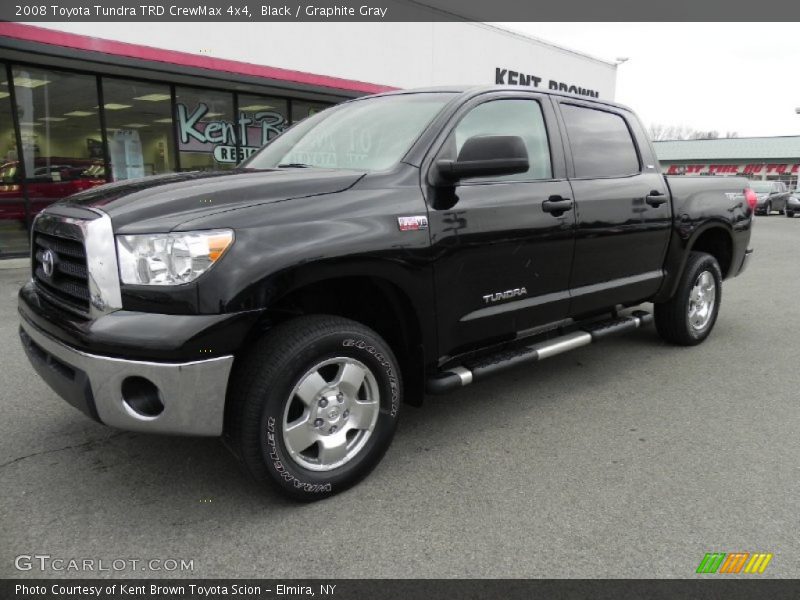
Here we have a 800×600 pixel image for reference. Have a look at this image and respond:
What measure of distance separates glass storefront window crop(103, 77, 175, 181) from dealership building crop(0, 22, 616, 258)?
0.02m

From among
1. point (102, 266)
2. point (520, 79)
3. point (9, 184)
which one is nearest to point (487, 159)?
point (102, 266)

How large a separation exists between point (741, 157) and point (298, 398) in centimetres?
5718

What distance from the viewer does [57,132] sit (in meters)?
10.4

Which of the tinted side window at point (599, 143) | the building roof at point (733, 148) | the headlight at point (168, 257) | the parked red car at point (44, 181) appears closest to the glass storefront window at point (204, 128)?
the parked red car at point (44, 181)

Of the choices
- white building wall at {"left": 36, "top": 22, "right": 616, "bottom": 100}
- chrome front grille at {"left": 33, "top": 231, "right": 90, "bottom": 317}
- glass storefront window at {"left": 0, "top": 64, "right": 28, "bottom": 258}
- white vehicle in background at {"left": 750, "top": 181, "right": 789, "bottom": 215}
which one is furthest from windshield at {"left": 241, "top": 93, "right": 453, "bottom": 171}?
white vehicle in background at {"left": 750, "top": 181, "right": 789, "bottom": 215}

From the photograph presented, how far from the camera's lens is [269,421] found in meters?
2.43

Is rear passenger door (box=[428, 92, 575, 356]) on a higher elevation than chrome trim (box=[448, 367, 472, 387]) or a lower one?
higher

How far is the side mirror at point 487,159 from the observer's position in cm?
284

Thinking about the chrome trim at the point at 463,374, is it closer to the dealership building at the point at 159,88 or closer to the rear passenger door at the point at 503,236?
the rear passenger door at the point at 503,236

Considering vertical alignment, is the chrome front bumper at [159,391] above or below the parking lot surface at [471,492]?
above

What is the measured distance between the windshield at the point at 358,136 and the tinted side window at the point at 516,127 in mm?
187

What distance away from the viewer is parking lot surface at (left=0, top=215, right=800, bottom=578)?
232 cm

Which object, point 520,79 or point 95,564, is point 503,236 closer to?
point 95,564

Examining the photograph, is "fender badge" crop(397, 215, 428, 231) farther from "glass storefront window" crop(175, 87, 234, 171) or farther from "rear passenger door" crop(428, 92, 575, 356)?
"glass storefront window" crop(175, 87, 234, 171)
